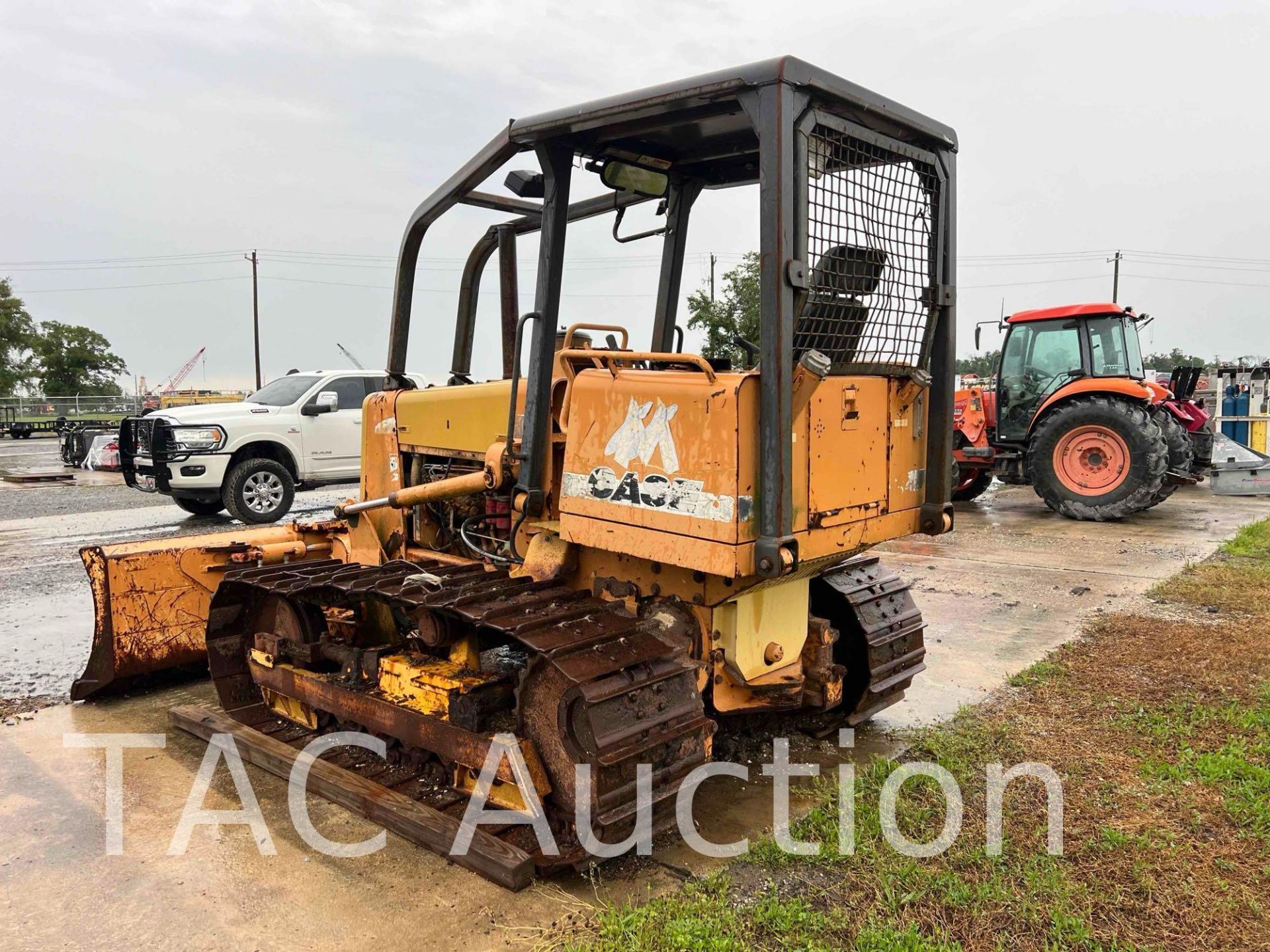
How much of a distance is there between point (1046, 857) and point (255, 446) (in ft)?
35.4

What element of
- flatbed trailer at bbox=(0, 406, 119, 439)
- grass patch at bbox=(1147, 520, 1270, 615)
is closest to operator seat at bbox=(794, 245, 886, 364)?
grass patch at bbox=(1147, 520, 1270, 615)

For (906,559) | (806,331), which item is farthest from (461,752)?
(906,559)

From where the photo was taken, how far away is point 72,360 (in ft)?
204

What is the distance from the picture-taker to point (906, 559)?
938cm

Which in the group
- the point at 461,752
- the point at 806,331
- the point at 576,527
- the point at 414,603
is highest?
the point at 806,331

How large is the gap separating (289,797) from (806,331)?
9.34ft

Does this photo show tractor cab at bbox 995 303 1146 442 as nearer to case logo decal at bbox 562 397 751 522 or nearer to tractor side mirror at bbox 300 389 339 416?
tractor side mirror at bbox 300 389 339 416

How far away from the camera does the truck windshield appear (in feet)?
40.5

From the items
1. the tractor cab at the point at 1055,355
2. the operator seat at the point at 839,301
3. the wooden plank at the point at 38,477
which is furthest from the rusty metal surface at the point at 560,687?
the wooden plank at the point at 38,477

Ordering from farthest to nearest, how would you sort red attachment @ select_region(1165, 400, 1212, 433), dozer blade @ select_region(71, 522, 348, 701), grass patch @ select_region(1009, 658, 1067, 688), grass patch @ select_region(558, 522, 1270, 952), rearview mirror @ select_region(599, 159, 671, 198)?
red attachment @ select_region(1165, 400, 1212, 433), grass patch @ select_region(1009, 658, 1067, 688), dozer blade @ select_region(71, 522, 348, 701), rearview mirror @ select_region(599, 159, 671, 198), grass patch @ select_region(558, 522, 1270, 952)

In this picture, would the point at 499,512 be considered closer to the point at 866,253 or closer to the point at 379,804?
the point at 379,804

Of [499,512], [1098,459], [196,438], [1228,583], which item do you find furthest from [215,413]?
[1098,459]

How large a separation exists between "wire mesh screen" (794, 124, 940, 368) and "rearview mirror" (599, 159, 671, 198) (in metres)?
1.11

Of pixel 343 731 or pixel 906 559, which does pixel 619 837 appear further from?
pixel 906 559
